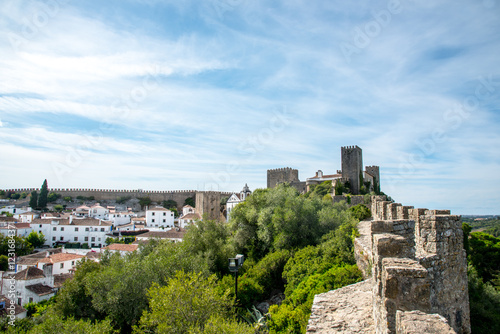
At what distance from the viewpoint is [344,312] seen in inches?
232

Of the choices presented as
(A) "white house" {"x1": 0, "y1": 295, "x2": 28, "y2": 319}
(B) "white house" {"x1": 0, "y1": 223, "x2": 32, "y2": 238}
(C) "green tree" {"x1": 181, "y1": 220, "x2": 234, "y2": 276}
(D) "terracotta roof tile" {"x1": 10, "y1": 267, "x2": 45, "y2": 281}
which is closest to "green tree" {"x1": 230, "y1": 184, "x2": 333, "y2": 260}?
(C) "green tree" {"x1": 181, "y1": 220, "x2": 234, "y2": 276}

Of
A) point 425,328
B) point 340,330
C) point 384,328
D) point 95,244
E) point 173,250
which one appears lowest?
point 95,244

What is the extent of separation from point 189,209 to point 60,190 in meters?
39.2

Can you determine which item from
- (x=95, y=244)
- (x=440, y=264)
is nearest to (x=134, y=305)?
(x=440, y=264)

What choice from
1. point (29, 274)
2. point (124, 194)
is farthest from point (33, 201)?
point (29, 274)

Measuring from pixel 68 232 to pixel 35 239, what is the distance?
5.48m

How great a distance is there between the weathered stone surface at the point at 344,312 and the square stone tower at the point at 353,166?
111 feet

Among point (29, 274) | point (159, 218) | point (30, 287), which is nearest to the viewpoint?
point (30, 287)

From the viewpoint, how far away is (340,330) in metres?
5.16

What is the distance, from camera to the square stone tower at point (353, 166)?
39750 millimetres

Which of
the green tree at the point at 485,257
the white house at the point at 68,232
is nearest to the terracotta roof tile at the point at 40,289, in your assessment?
the white house at the point at 68,232

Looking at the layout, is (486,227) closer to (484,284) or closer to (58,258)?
(484,284)

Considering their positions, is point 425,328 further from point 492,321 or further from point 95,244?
point 95,244

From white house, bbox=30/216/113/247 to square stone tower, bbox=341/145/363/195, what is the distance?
43130 millimetres
